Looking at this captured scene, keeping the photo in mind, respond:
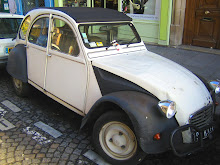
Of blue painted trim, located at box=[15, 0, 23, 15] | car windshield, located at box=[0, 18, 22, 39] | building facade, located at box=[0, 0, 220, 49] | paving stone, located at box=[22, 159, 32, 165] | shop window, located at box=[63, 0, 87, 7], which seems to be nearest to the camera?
paving stone, located at box=[22, 159, 32, 165]

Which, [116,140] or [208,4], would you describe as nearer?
[116,140]

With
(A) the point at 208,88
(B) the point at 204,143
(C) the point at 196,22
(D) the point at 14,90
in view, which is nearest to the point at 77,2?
(C) the point at 196,22

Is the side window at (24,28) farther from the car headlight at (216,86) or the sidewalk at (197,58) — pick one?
the sidewalk at (197,58)

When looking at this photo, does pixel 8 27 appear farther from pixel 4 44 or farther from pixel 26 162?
pixel 26 162

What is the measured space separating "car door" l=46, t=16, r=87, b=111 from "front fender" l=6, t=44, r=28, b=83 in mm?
779

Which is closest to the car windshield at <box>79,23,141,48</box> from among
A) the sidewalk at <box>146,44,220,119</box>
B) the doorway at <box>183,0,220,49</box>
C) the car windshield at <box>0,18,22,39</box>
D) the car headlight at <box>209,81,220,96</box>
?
the car headlight at <box>209,81,220,96</box>

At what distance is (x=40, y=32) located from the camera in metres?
4.14

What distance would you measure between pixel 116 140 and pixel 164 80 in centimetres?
95

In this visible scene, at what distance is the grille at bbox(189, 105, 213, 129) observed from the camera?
9.02 feet

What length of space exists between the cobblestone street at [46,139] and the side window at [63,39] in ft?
4.14

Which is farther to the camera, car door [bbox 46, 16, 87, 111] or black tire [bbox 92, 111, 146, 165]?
car door [bbox 46, 16, 87, 111]

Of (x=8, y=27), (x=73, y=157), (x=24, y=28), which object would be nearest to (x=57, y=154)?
(x=73, y=157)

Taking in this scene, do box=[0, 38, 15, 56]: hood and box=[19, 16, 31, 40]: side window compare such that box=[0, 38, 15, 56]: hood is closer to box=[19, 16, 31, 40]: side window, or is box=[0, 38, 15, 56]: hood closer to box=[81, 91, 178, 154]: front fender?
box=[19, 16, 31, 40]: side window

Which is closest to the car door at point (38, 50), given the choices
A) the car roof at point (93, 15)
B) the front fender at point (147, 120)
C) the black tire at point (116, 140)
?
the car roof at point (93, 15)
